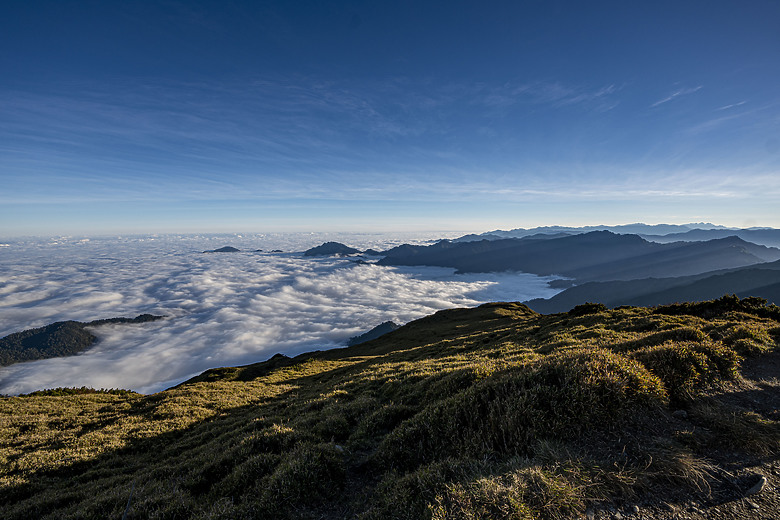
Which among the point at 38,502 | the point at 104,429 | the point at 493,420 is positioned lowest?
the point at 104,429

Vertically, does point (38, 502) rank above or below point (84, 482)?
above

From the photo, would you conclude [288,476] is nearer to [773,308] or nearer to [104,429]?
Result: [104,429]

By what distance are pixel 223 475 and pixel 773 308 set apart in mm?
36584

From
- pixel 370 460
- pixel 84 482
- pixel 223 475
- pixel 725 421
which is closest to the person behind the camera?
pixel 725 421

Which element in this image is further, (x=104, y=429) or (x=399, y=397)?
(x=104, y=429)

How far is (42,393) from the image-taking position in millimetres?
29359

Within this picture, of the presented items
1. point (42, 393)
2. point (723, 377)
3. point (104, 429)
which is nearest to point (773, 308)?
point (723, 377)

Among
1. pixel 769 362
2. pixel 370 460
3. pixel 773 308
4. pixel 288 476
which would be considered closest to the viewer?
pixel 288 476

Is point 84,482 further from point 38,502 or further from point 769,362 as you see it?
point 769,362

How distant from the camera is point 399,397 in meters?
11.6

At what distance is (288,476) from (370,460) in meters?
1.98

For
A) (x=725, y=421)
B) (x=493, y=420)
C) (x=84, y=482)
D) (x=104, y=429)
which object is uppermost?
(x=725, y=421)

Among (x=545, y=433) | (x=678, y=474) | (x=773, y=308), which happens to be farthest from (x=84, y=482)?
(x=773, y=308)

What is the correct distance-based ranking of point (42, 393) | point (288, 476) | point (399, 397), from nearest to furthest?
point (288, 476), point (399, 397), point (42, 393)
